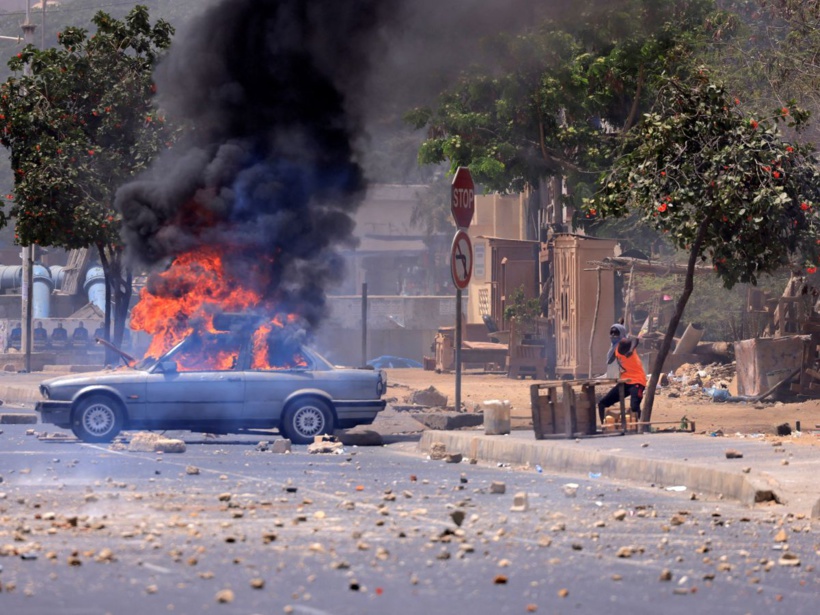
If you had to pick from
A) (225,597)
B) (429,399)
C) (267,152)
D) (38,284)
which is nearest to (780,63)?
(429,399)

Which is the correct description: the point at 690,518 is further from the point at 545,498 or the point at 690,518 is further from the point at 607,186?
the point at 607,186

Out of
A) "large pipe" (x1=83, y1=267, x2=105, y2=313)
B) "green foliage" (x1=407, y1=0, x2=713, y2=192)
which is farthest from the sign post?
"large pipe" (x1=83, y1=267, x2=105, y2=313)

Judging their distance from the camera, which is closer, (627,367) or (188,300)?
(627,367)

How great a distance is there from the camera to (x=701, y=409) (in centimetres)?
2383

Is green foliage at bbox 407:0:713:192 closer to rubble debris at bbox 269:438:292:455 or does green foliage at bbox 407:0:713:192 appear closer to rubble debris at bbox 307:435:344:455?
rubble debris at bbox 307:435:344:455

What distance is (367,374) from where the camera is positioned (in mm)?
17812

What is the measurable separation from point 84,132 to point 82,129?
0.44 ft

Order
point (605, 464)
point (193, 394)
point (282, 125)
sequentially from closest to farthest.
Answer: point (605, 464) < point (193, 394) < point (282, 125)

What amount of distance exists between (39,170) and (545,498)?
18562 mm

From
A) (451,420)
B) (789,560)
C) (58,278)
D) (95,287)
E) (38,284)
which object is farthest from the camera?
(58,278)

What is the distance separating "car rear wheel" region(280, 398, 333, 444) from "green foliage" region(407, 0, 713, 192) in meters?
11.6

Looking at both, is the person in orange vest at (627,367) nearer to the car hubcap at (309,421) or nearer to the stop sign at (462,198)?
the stop sign at (462,198)

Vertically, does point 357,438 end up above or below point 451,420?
below

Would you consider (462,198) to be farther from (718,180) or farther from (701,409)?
(701,409)
